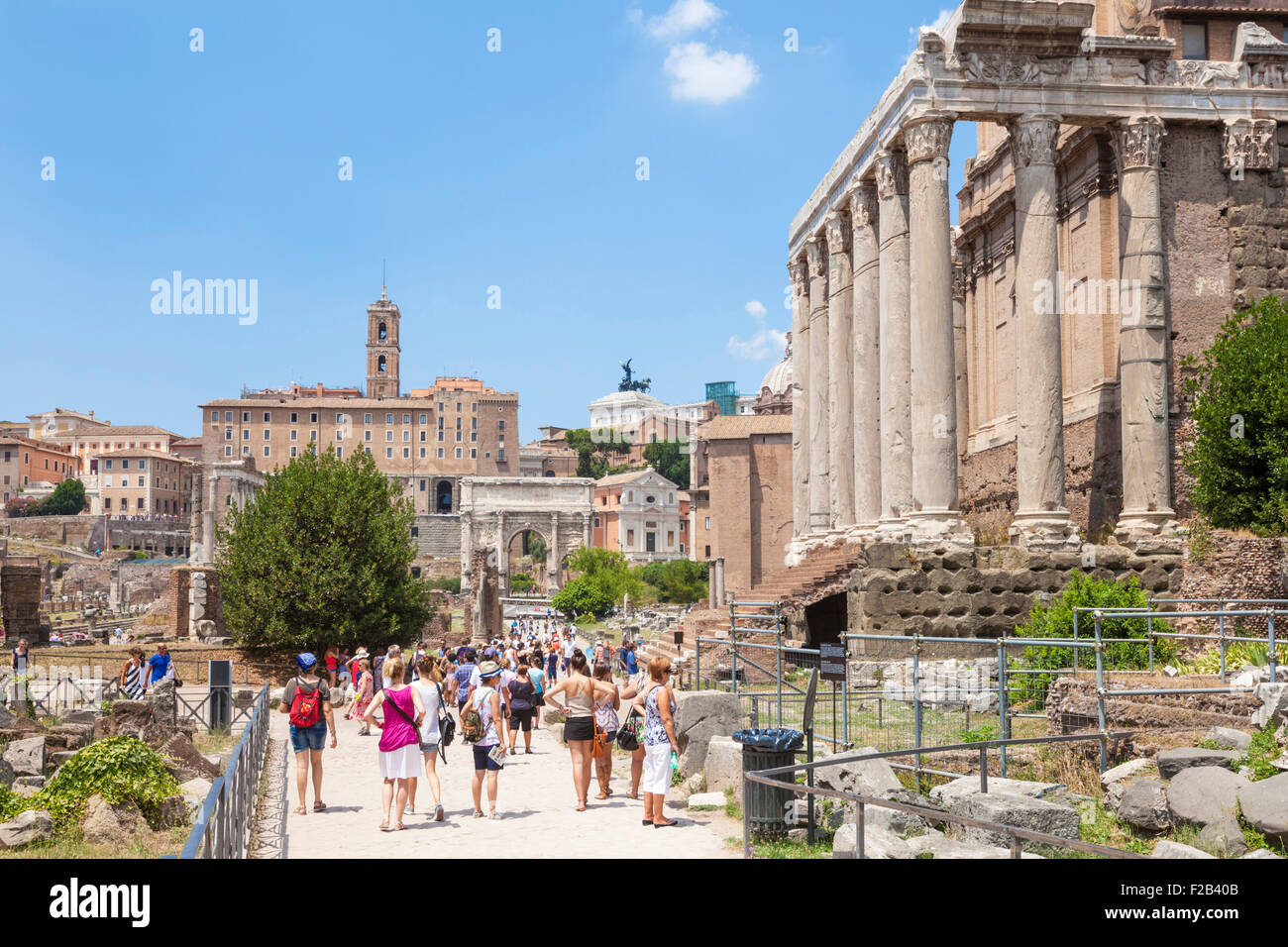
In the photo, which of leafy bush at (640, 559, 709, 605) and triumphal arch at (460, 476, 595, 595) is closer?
leafy bush at (640, 559, 709, 605)

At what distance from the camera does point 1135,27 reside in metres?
22.8

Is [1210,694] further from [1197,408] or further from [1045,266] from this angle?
[1045,266]

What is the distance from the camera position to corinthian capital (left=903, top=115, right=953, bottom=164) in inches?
819

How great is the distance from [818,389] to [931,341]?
21.9 feet

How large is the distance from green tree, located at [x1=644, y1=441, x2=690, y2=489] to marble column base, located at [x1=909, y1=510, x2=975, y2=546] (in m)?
120

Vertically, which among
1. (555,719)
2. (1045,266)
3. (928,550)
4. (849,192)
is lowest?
(555,719)

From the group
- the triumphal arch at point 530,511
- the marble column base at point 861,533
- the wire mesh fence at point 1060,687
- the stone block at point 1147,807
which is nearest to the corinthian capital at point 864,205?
the marble column base at point 861,533

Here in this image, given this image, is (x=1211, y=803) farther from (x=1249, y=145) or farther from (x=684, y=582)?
(x=684, y=582)

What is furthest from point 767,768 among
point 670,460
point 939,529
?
point 670,460

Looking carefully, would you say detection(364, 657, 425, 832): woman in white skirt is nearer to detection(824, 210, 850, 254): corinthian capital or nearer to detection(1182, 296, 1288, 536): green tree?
detection(1182, 296, 1288, 536): green tree

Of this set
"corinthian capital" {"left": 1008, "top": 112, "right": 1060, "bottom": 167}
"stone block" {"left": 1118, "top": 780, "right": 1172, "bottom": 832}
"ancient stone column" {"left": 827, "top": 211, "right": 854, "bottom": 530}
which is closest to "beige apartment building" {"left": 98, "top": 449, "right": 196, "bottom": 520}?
"ancient stone column" {"left": 827, "top": 211, "right": 854, "bottom": 530}

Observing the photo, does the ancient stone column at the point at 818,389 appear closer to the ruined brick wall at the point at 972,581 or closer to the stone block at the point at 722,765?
the ruined brick wall at the point at 972,581
